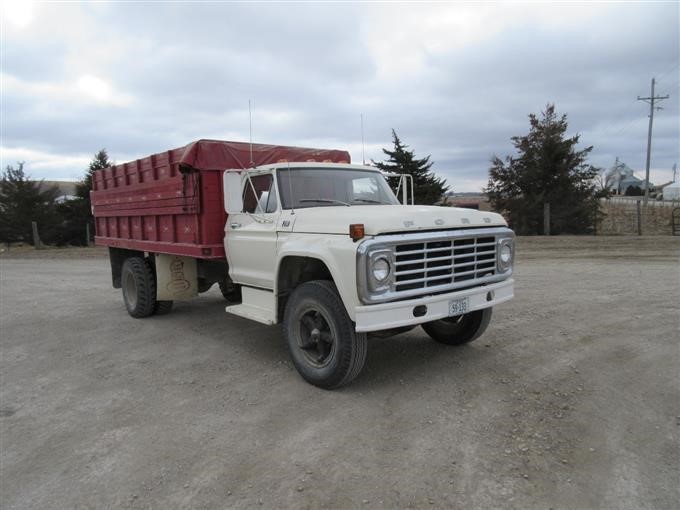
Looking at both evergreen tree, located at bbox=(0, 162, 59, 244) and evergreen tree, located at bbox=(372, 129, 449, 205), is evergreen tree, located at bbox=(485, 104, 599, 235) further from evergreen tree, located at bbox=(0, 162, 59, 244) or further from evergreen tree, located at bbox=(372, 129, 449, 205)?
evergreen tree, located at bbox=(0, 162, 59, 244)

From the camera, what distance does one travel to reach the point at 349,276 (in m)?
4.01

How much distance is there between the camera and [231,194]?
5.48 m

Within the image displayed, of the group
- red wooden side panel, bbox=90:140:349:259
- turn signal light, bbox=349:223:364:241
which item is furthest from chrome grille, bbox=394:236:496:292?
red wooden side panel, bbox=90:140:349:259

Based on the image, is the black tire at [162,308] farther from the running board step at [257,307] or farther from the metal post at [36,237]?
the metal post at [36,237]

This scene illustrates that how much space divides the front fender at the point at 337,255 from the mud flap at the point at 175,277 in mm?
3249

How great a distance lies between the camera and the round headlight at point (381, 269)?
12.9 feet

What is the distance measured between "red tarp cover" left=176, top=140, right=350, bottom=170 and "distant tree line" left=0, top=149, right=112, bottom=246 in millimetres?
22422

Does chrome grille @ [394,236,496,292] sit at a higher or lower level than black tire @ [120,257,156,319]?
higher

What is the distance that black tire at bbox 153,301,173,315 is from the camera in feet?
25.9

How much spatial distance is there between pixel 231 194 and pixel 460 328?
9.65 feet

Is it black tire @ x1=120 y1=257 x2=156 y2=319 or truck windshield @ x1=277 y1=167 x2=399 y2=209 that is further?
black tire @ x1=120 y1=257 x2=156 y2=319

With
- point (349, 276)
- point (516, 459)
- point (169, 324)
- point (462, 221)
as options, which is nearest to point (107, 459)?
point (349, 276)

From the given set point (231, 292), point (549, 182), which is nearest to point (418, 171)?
point (549, 182)

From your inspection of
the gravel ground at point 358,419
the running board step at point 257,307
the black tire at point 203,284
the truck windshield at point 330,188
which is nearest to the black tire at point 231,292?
the black tire at point 203,284
